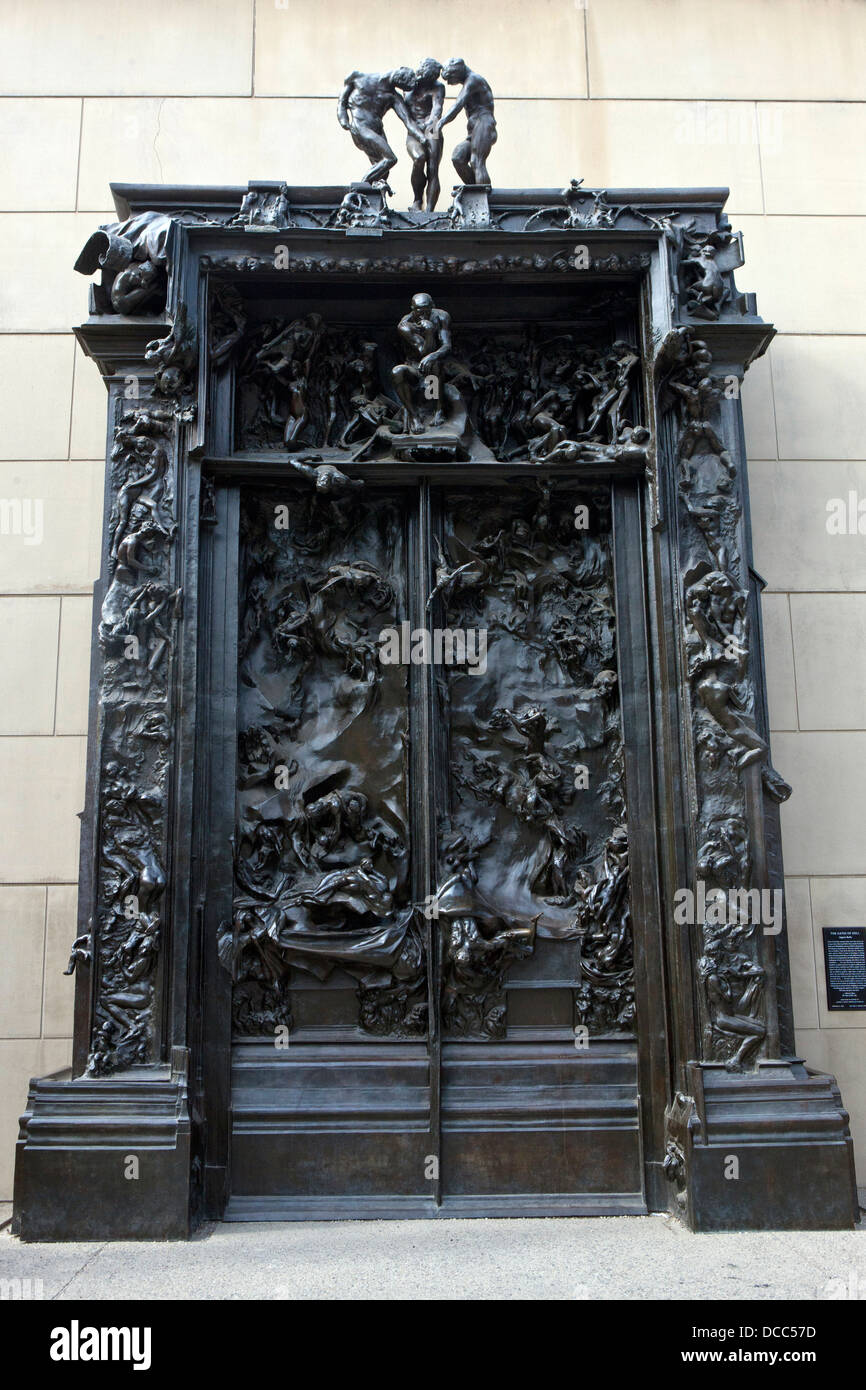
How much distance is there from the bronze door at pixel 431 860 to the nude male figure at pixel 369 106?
2119mm

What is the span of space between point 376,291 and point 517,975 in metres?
4.18

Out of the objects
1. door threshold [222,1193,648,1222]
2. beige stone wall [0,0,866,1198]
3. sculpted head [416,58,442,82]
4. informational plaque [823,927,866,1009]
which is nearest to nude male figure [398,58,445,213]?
sculpted head [416,58,442,82]

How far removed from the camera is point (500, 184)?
26.2ft

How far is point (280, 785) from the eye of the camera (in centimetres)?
645

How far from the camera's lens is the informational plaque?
7.02m

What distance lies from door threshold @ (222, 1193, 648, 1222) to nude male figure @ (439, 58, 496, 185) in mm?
5804

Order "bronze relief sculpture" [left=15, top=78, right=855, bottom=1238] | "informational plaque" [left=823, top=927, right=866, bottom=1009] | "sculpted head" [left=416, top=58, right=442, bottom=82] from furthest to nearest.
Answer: "informational plaque" [left=823, top=927, right=866, bottom=1009] < "sculpted head" [left=416, top=58, right=442, bottom=82] < "bronze relief sculpture" [left=15, top=78, right=855, bottom=1238]

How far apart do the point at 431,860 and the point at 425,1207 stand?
183 centimetres

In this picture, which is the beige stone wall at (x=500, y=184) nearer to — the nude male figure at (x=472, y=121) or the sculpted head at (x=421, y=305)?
the nude male figure at (x=472, y=121)

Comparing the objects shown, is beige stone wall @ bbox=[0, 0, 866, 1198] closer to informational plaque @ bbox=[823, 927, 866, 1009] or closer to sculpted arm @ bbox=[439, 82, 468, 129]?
informational plaque @ bbox=[823, 927, 866, 1009]

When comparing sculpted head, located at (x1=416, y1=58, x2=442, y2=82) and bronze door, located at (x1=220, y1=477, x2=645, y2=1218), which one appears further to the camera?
sculpted head, located at (x1=416, y1=58, x2=442, y2=82)

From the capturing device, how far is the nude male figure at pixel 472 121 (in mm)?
6629

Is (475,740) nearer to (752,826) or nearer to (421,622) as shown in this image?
(421,622)

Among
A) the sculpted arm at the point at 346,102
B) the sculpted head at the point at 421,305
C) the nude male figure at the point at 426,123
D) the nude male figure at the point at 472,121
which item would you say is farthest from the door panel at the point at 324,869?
the sculpted arm at the point at 346,102
